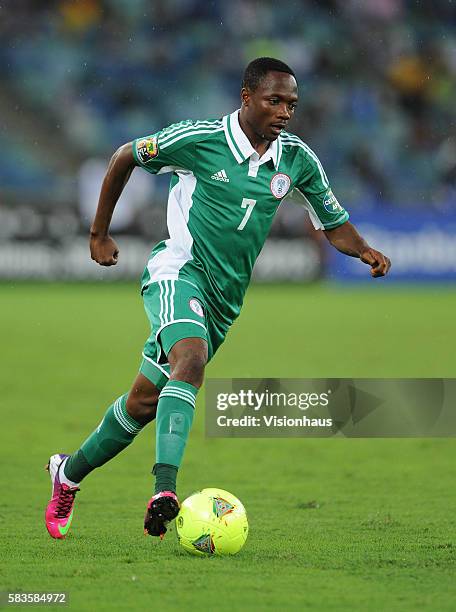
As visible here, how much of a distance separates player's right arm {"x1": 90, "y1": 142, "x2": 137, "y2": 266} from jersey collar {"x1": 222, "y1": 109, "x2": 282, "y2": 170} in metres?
0.43

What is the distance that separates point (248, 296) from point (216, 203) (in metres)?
13.5

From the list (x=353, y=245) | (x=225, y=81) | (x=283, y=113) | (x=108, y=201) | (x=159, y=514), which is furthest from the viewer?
(x=225, y=81)

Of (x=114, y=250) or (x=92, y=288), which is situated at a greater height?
(x=92, y=288)

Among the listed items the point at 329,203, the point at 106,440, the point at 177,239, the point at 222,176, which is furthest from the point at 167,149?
the point at 106,440

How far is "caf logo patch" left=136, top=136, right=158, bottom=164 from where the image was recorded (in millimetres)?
4938

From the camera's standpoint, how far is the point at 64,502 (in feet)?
16.6

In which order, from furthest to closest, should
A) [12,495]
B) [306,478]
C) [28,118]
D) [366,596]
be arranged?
[28,118], [306,478], [12,495], [366,596]

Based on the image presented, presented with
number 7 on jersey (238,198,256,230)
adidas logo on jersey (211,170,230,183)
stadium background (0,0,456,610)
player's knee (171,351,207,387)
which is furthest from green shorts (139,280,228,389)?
stadium background (0,0,456,610)

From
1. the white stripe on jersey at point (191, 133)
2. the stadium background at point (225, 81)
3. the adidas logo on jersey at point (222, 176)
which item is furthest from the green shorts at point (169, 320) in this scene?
the stadium background at point (225, 81)

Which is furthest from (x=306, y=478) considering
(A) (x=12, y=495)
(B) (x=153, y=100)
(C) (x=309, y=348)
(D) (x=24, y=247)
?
(B) (x=153, y=100)

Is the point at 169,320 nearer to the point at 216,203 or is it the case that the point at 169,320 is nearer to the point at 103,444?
the point at 216,203

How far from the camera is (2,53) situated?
23.2 meters

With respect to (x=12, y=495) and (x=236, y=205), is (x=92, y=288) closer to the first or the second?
(x=12, y=495)

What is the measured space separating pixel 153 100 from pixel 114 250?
18091 millimetres
